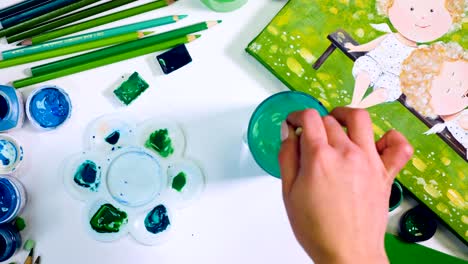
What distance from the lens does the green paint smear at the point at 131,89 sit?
0.74 metres

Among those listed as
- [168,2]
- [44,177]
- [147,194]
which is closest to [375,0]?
[168,2]

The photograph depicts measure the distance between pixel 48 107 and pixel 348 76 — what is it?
500 millimetres

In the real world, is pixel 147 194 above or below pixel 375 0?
below

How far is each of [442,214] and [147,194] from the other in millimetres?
476

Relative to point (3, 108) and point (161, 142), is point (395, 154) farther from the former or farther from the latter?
point (3, 108)

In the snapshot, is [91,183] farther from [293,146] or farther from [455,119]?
[455,119]

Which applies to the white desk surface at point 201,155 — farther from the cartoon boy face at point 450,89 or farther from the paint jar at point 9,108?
the cartoon boy face at point 450,89

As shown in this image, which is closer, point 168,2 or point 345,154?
point 345,154

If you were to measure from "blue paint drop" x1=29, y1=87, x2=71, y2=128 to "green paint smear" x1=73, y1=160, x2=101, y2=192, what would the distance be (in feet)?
0.27

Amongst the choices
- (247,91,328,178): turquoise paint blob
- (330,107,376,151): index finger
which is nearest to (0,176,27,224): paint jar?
(247,91,328,178): turquoise paint blob

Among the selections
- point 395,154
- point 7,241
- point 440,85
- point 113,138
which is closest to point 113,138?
point 113,138

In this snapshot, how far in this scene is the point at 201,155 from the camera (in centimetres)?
74

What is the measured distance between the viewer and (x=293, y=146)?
539mm

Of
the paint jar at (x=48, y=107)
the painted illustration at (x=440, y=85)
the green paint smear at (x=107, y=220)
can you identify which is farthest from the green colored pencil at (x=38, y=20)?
the painted illustration at (x=440, y=85)
